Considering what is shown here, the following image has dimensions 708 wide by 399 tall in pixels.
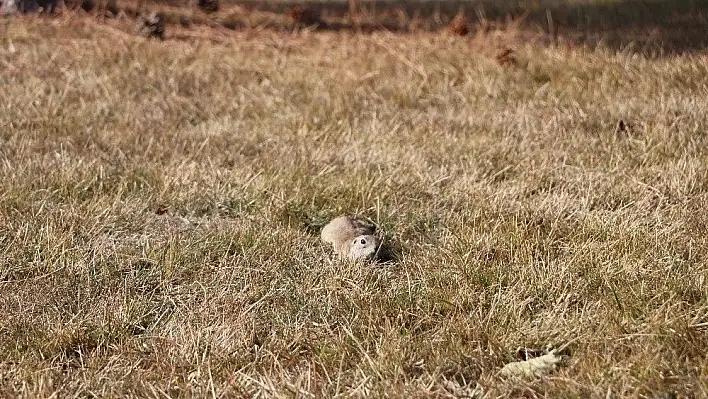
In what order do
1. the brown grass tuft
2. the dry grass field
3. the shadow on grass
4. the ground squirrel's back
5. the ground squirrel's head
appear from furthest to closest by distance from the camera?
the brown grass tuft, the shadow on grass, the ground squirrel's back, the ground squirrel's head, the dry grass field

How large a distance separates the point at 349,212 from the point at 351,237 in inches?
14.1

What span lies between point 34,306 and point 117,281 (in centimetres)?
26

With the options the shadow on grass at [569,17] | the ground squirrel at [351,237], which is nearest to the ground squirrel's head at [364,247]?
Answer: the ground squirrel at [351,237]

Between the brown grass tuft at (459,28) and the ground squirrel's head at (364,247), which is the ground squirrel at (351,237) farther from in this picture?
the brown grass tuft at (459,28)

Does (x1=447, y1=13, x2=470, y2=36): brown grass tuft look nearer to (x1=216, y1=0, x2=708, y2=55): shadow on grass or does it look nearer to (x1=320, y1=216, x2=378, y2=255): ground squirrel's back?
(x1=216, y1=0, x2=708, y2=55): shadow on grass

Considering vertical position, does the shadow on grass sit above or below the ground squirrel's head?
below

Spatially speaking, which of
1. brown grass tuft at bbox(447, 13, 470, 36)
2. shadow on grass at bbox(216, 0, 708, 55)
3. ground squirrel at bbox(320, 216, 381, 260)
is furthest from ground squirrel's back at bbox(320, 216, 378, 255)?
brown grass tuft at bbox(447, 13, 470, 36)

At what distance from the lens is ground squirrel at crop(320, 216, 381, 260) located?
→ 2629mm

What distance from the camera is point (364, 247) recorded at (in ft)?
8.64

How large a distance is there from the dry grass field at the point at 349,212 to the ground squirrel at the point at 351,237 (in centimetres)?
6

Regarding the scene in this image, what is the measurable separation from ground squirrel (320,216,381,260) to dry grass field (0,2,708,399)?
0.06m

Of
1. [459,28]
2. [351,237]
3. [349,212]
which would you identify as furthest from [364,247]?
[459,28]

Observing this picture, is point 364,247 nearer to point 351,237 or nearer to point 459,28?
point 351,237

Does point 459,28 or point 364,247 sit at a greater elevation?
point 364,247
